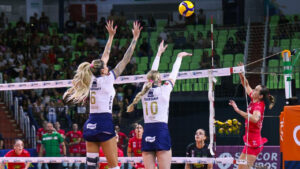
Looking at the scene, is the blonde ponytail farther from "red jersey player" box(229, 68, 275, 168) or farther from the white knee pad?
"red jersey player" box(229, 68, 275, 168)

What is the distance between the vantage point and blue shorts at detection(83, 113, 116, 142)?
7508 millimetres

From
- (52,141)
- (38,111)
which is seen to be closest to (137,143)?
(52,141)

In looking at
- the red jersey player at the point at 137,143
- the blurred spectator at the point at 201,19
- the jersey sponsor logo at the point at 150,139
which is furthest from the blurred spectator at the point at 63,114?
the jersey sponsor logo at the point at 150,139

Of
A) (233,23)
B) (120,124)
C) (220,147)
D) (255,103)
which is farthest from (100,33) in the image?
(255,103)

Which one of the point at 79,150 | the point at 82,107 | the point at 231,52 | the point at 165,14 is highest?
the point at 165,14

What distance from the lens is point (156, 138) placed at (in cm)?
762

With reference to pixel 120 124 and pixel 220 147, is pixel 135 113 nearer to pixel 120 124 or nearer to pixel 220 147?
pixel 120 124

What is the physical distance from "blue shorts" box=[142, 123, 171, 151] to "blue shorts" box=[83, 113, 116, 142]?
492 millimetres

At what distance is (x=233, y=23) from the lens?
22.0 meters

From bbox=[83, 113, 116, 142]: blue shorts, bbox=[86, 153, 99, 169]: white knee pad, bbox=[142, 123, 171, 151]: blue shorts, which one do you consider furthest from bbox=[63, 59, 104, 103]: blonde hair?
bbox=[142, 123, 171, 151]: blue shorts

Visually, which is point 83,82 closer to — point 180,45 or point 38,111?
point 38,111

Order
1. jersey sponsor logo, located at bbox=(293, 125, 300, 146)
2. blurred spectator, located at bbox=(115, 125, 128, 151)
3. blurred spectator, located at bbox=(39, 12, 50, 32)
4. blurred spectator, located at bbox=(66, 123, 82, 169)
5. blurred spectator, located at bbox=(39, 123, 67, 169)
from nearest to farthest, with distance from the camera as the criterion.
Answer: jersey sponsor logo, located at bbox=(293, 125, 300, 146), blurred spectator, located at bbox=(115, 125, 128, 151), blurred spectator, located at bbox=(39, 123, 67, 169), blurred spectator, located at bbox=(66, 123, 82, 169), blurred spectator, located at bbox=(39, 12, 50, 32)

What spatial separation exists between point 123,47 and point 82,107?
347 centimetres

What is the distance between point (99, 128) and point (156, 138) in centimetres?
81
